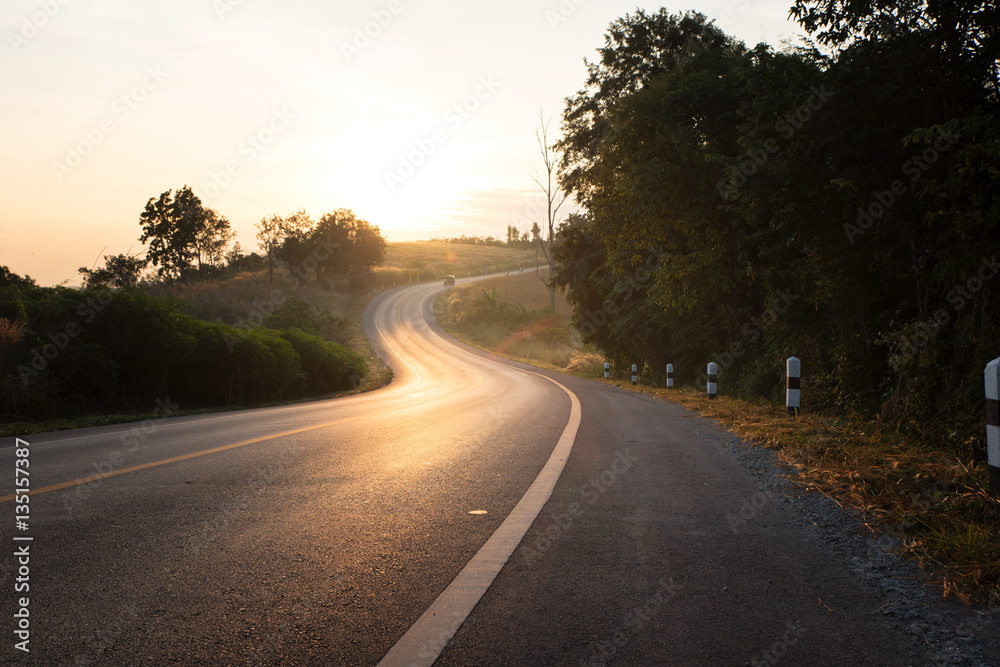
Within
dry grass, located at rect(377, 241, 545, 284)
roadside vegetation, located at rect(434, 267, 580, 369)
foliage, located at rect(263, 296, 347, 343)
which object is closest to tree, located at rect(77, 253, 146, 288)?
foliage, located at rect(263, 296, 347, 343)

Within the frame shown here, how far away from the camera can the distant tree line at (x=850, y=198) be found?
23.4 feet

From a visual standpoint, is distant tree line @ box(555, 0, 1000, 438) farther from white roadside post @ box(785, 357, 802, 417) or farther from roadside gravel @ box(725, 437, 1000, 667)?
roadside gravel @ box(725, 437, 1000, 667)

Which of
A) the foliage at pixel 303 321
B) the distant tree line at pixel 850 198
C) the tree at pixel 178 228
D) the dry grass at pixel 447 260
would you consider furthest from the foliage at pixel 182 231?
the distant tree line at pixel 850 198

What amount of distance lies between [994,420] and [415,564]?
12.2 feet

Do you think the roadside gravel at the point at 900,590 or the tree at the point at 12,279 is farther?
the tree at the point at 12,279

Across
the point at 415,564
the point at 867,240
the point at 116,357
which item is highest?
the point at 867,240

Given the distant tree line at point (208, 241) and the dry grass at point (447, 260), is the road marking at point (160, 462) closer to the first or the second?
the distant tree line at point (208, 241)

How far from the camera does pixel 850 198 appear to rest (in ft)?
29.8

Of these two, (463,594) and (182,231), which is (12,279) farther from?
(182,231)

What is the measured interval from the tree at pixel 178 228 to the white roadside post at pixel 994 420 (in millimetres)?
58093

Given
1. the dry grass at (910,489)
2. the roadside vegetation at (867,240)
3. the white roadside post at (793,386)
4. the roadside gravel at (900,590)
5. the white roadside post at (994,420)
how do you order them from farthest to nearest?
the white roadside post at (793,386), the roadside vegetation at (867,240), the white roadside post at (994,420), the dry grass at (910,489), the roadside gravel at (900,590)

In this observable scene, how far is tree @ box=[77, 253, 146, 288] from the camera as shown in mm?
13491

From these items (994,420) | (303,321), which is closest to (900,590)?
(994,420)

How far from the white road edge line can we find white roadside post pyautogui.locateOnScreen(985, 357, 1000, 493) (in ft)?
9.40
